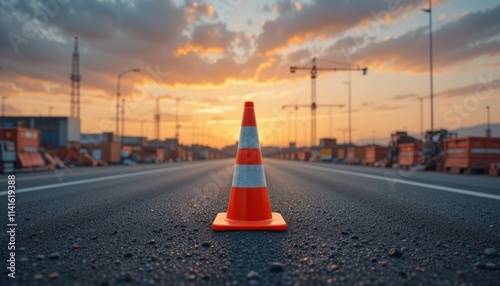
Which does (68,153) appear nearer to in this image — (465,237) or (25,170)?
(25,170)

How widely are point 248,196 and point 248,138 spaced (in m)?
0.79

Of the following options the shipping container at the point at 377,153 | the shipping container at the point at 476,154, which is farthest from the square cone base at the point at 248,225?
the shipping container at the point at 377,153

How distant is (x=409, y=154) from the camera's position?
90.3 feet

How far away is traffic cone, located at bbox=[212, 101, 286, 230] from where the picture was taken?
409 cm

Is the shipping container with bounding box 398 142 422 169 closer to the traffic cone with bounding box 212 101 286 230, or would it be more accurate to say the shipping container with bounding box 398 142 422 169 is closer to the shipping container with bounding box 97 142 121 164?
the traffic cone with bounding box 212 101 286 230

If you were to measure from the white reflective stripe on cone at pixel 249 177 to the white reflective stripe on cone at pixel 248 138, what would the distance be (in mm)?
297

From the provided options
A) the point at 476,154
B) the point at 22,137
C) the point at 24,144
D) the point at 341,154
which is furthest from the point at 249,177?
the point at 341,154

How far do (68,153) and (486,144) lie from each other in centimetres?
3113

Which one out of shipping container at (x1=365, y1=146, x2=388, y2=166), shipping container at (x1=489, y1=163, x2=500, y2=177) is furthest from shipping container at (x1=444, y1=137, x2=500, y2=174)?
shipping container at (x1=365, y1=146, x2=388, y2=166)

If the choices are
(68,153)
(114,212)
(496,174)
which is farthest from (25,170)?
(496,174)

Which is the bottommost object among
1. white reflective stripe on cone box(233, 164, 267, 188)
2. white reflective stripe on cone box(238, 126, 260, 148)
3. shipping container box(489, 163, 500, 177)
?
shipping container box(489, 163, 500, 177)

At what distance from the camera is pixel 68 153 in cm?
3178

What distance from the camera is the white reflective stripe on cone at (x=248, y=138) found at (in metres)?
4.75

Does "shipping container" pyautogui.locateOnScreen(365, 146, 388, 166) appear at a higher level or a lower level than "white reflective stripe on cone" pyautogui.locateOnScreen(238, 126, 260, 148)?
lower
